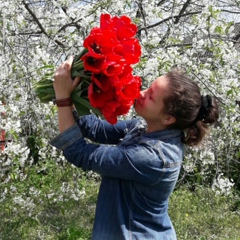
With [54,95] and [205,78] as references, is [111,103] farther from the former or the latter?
[205,78]

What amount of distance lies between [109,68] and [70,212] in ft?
10.5

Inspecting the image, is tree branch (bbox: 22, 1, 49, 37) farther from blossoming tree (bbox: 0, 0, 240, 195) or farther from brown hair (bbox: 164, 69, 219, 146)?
brown hair (bbox: 164, 69, 219, 146)

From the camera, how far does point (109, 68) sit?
160cm

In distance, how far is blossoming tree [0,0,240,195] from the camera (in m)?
3.28

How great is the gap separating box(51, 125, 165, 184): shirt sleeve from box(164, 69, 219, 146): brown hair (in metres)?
0.21

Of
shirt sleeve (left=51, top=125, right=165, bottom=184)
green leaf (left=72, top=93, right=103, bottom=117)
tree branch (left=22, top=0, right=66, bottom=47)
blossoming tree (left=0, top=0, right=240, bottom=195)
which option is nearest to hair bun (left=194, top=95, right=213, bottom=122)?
shirt sleeve (left=51, top=125, right=165, bottom=184)

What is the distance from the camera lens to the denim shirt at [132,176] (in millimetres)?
1804

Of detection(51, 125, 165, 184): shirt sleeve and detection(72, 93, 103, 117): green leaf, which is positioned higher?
detection(72, 93, 103, 117): green leaf

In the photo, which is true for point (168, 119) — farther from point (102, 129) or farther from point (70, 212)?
point (70, 212)

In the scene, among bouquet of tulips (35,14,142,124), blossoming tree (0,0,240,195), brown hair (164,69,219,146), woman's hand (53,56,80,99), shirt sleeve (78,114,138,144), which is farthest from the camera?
blossoming tree (0,0,240,195)

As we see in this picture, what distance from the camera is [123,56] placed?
1638mm

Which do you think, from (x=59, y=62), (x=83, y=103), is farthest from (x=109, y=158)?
(x=59, y=62)

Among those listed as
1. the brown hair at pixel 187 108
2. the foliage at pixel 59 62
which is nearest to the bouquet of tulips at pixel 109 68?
the brown hair at pixel 187 108

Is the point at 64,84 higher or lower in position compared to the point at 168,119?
higher
